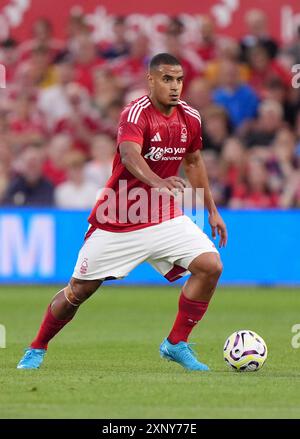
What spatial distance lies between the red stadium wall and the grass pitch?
590 cm

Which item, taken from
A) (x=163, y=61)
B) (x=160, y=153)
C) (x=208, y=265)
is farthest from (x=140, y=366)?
(x=163, y=61)

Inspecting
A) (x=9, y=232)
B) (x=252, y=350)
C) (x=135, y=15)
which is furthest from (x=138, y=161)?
(x=135, y=15)

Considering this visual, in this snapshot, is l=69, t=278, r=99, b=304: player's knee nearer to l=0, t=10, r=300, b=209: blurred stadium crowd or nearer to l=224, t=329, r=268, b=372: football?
l=224, t=329, r=268, b=372: football

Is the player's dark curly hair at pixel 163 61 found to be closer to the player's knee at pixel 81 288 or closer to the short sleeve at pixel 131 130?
the short sleeve at pixel 131 130

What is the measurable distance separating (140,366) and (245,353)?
0.88 metres

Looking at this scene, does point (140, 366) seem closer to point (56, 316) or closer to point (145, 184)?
point (56, 316)

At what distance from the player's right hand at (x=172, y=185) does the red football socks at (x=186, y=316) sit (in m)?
0.96

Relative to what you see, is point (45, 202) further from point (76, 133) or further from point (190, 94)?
point (190, 94)

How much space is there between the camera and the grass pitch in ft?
22.8

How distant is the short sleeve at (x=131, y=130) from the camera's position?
8.61 meters

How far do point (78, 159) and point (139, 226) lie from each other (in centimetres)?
823

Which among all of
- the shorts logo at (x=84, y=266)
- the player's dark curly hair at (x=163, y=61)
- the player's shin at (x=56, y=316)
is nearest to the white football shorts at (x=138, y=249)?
the shorts logo at (x=84, y=266)

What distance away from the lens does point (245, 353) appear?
28.7ft

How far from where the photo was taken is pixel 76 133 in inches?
730
